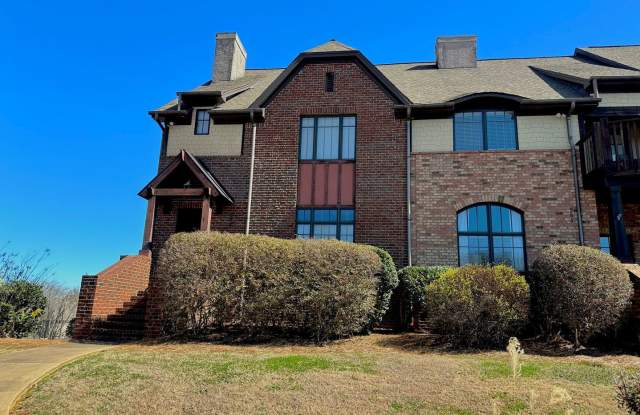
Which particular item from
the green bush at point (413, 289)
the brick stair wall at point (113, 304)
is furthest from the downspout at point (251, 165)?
the green bush at point (413, 289)

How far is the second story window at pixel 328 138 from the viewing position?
1514cm

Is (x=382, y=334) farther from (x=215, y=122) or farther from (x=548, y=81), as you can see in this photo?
(x=548, y=81)

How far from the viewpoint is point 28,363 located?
7590 mm

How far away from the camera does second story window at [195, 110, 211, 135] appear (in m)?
A: 16.0

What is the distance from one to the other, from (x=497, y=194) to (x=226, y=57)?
11.8 meters

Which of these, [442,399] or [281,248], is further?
[281,248]

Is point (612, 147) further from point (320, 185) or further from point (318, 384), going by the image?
point (318, 384)

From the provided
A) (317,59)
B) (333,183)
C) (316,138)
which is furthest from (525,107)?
(317,59)

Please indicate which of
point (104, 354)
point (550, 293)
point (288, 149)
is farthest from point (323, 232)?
point (104, 354)

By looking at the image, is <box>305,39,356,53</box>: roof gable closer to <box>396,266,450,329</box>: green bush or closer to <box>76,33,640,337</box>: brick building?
<box>76,33,640,337</box>: brick building

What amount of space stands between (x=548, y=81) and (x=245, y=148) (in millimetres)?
10545

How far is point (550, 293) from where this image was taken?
984 centimetres

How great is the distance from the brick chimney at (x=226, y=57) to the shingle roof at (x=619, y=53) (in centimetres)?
1359

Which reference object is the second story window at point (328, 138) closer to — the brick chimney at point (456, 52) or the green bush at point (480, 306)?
the brick chimney at point (456, 52)
